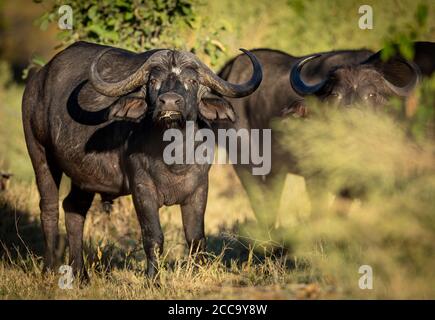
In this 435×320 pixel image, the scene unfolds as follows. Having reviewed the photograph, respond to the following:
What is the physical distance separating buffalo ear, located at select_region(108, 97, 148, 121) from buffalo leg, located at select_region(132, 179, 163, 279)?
53cm

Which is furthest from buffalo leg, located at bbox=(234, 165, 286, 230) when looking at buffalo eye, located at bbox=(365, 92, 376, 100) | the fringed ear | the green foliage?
buffalo eye, located at bbox=(365, 92, 376, 100)

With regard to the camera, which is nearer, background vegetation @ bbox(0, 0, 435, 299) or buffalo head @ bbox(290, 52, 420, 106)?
background vegetation @ bbox(0, 0, 435, 299)

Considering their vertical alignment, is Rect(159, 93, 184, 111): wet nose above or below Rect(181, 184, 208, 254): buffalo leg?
above

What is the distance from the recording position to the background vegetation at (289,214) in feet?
17.2

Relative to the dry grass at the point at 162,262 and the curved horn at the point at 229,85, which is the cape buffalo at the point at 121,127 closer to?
the curved horn at the point at 229,85

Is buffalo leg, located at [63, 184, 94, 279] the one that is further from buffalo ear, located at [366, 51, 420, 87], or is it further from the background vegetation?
buffalo ear, located at [366, 51, 420, 87]

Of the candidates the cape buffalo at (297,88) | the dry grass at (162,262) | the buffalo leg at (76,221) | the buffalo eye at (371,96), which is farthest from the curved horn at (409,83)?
the buffalo leg at (76,221)

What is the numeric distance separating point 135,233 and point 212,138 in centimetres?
264

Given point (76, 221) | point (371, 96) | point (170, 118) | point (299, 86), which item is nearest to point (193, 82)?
point (170, 118)

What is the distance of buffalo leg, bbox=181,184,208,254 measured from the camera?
6.80m

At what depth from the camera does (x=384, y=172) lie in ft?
17.5

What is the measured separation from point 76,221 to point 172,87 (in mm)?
1872

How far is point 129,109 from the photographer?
6.79m
